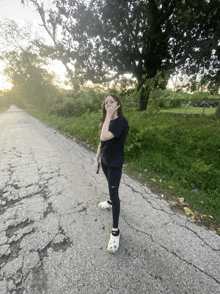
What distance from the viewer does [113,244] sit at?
1.85 m

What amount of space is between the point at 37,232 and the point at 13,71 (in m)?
33.7

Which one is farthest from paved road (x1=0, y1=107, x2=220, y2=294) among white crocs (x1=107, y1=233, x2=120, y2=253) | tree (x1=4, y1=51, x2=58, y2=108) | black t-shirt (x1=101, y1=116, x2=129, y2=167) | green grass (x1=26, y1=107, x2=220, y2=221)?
tree (x1=4, y1=51, x2=58, y2=108)

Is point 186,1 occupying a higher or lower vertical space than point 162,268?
higher

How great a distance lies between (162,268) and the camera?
1646mm

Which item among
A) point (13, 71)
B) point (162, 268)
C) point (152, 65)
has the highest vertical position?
point (13, 71)

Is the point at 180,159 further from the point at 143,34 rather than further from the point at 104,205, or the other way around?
the point at 143,34

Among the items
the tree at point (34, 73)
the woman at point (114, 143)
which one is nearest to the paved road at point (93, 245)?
the woman at point (114, 143)

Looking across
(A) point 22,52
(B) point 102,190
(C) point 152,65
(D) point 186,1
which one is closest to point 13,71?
(A) point 22,52

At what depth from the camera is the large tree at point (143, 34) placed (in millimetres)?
6447

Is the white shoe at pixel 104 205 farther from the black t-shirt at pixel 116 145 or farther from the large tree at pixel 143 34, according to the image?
the large tree at pixel 143 34

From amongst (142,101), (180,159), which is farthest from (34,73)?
(180,159)

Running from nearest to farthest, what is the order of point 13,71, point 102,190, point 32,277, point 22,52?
point 32,277 → point 102,190 → point 22,52 → point 13,71

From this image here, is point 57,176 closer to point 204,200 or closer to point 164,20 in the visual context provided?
point 204,200

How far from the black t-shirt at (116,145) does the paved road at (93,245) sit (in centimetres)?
116
